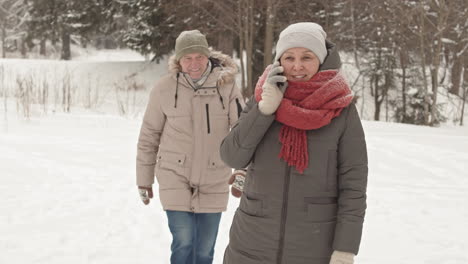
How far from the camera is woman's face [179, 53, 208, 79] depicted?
10.5ft

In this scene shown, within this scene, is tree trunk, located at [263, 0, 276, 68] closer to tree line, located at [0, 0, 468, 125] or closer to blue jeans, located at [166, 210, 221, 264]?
tree line, located at [0, 0, 468, 125]

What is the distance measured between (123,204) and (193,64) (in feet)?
10.1

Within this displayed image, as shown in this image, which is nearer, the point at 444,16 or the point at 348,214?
the point at 348,214

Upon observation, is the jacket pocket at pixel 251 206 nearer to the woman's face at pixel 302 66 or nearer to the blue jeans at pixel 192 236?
the woman's face at pixel 302 66

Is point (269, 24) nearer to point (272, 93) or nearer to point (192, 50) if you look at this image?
point (192, 50)

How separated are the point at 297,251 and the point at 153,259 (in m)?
2.41

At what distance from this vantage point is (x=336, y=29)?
21.7 meters

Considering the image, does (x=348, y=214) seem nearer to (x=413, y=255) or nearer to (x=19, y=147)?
(x=413, y=255)

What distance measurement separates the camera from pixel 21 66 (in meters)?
23.6

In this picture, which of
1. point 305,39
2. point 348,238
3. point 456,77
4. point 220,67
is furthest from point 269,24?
point 348,238

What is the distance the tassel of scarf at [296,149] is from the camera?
202 cm

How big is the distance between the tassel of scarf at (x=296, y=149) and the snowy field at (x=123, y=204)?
245 cm

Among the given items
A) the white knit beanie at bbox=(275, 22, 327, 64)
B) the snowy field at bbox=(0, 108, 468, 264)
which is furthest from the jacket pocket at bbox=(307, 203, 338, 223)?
the snowy field at bbox=(0, 108, 468, 264)

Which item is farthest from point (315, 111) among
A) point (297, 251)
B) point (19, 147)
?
point (19, 147)
